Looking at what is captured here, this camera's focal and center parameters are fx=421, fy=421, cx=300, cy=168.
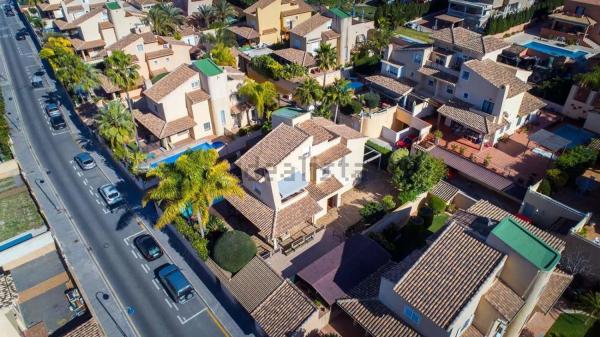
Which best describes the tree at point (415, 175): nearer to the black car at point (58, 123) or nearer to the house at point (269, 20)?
the black car at point (58, 123)

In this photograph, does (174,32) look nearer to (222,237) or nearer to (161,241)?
(161,241)

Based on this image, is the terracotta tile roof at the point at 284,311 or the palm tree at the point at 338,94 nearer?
the terracotta tile roof at the point at 284,311

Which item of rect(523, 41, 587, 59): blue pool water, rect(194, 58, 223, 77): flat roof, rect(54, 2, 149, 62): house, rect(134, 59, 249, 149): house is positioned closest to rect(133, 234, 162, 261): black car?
rect(134, 59, 249, 149): house

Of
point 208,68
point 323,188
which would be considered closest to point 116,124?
point 208,68

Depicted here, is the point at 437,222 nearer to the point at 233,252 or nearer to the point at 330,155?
the point at 330,155

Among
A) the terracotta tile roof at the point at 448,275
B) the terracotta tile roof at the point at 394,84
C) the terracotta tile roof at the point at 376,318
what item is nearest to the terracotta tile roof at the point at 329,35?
the terracotta tile roof at the point at 394,84

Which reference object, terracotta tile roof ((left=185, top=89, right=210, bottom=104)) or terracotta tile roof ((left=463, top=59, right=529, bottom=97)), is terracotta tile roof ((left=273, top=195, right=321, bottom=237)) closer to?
terracotta tile roof ((left=185, top=89, right=210, bottom=104))
